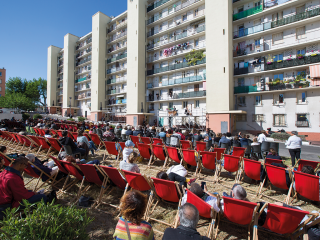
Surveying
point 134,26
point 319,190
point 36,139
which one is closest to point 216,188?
point 319,190

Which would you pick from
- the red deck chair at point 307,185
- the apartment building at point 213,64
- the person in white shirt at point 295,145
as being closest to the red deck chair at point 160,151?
the red deck chair at point 307,185

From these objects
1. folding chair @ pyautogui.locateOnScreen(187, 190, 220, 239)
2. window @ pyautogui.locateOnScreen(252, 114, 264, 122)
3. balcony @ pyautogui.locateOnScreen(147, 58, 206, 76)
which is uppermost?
balcony @ pyautogui.locateOnScreen(147, 58, 206, 76)

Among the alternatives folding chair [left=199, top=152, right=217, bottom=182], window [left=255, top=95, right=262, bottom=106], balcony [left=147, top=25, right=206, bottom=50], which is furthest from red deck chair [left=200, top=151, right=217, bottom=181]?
balcony [left=147, top=25, right=206, bottom=50]

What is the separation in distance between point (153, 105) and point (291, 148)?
25.7 metres

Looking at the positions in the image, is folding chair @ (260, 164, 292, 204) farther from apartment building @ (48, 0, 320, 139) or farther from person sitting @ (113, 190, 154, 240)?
apartment building @ (48, 0, 320, 139)

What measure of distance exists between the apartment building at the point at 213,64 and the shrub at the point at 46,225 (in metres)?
20.6

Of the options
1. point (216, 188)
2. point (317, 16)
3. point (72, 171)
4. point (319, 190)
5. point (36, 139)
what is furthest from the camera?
point (317, 16)

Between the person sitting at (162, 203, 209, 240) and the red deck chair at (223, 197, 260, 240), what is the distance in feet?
3.46

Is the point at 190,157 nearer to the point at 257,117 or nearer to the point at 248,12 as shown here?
the point at 257,117

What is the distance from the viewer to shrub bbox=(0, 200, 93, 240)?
158 centimetres

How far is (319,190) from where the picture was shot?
3574mm

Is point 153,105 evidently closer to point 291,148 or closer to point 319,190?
point 291,148

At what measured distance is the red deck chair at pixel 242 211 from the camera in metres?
2.48

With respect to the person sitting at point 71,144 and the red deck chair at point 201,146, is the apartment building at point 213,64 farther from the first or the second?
the person sitting at point 71,144
